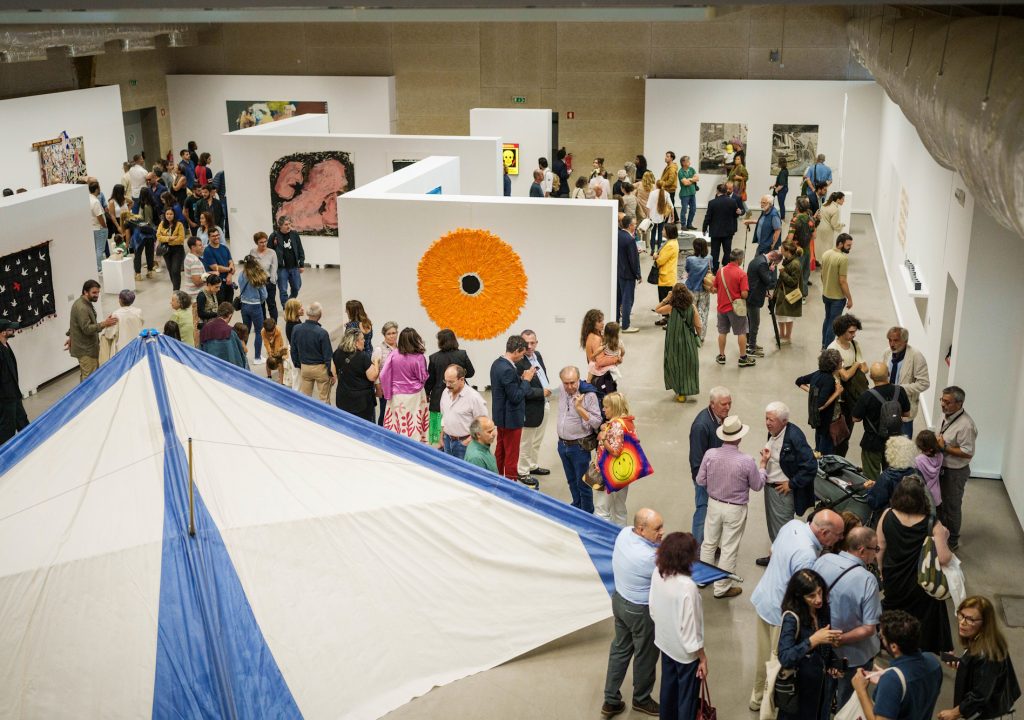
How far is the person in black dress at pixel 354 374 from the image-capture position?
9.21m

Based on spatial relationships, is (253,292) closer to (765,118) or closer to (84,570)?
(84,570)

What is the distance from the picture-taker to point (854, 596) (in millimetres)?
5484

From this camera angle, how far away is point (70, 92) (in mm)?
20266

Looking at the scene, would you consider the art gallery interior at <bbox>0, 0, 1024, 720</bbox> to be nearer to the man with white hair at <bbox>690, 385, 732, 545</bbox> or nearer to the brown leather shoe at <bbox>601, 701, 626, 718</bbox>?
the brown leather shoe at <bbox>601, 701, 626, 718</bbox>

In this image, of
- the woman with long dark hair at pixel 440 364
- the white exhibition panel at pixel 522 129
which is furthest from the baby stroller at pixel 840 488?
the white exhibition panel at pixel 522 129

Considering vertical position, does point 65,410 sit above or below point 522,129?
below

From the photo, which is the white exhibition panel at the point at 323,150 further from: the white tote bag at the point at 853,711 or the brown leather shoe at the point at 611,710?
the white tote bag at the point at 853,711

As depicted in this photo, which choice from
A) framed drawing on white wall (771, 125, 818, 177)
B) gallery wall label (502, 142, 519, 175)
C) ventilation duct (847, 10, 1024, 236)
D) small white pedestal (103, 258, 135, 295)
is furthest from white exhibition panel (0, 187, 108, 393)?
framed drawing on white wall (771, 125, 818, 177)

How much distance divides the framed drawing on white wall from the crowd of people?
271 inches

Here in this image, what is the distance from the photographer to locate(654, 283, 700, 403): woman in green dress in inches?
425

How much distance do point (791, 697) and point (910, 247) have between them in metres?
9.20

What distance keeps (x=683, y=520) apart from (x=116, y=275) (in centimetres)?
1068

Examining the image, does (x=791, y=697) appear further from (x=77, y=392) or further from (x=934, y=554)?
(x=77, y=392)

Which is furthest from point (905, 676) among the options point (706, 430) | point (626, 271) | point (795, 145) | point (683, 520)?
point (795, 145)
